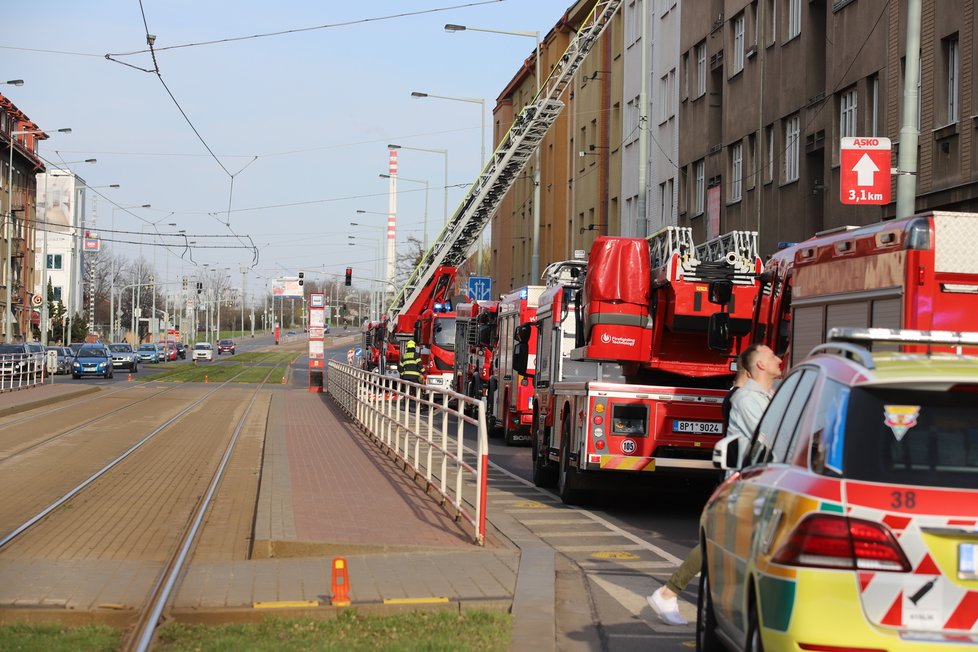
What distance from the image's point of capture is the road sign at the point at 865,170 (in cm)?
1583

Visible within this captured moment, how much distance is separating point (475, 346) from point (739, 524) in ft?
91.6

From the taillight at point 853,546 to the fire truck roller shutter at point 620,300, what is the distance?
10525mm

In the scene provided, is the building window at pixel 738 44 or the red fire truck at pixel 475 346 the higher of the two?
the building window at pixel 738 44

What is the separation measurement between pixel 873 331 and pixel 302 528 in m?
6.46

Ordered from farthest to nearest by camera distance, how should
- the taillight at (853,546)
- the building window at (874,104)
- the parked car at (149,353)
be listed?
the parked car at (149,353) → the building window at (874,104) → the taillight at (853,546)

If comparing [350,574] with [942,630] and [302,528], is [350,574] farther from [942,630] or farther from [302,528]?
[942,630]

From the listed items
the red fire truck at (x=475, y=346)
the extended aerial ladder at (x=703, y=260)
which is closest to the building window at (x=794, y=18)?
the red fire truck at (x=475, y=346)

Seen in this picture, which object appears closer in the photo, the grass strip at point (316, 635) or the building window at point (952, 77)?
the grass strip at point (316, 635)

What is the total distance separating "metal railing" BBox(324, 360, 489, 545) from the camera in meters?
10.9

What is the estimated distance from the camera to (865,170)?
52.3ft

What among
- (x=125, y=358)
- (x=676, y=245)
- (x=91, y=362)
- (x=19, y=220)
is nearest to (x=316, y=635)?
(x=676, y=245)

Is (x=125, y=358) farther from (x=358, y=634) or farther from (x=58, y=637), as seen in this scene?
(x=358, y=634)

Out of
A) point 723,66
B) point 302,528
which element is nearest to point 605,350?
point 302,528

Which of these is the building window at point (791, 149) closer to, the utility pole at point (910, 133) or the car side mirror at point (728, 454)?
the utility pole at point (910, 133)
